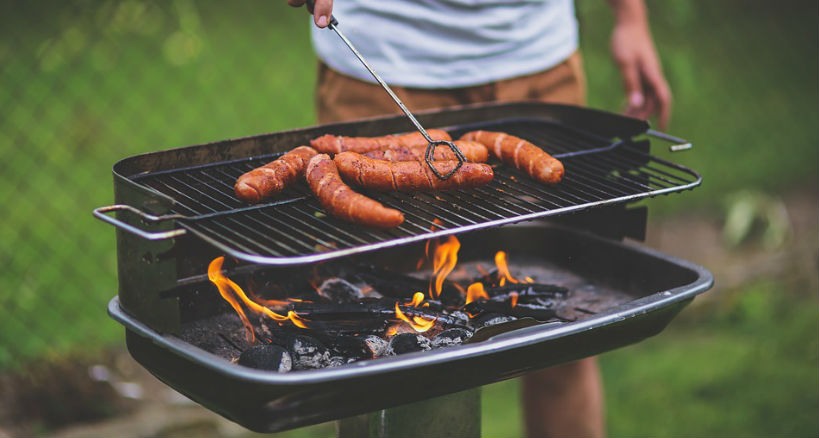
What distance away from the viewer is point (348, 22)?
126 inches

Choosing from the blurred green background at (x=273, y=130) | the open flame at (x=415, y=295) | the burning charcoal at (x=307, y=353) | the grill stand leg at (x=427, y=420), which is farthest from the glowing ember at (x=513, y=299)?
the blurred green background at (x=273, y=130)

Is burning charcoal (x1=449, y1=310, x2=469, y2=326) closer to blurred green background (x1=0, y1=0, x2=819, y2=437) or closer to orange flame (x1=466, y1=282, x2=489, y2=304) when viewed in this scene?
orange flame (x1=466, y1=282, x2=489, y2=304)

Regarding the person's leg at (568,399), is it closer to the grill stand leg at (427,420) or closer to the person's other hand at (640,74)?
the grill stand leg at (427,420)

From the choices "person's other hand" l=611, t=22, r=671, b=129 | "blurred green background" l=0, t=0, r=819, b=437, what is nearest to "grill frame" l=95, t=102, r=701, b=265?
"person's other hand" l=611, t=22, r=671, b=129

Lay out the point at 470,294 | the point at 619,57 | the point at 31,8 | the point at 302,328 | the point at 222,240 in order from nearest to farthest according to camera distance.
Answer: the point at 222,240
the point at 302,328
the point at 470,294
the point at 619,57
the point at 31,8

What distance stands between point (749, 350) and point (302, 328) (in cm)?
333

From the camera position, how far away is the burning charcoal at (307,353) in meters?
2.30

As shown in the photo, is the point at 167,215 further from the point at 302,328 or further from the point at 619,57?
the point at 619,57

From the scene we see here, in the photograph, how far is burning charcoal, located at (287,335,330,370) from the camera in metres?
2.30

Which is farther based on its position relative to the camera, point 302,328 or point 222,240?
point 302,328

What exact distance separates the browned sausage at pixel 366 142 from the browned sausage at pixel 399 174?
0.14 m

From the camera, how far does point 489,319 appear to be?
99.9 inches

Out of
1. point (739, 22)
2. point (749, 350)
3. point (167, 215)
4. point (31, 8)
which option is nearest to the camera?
point (167, 215)

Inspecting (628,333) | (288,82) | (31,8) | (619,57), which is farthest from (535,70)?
(31,8)
